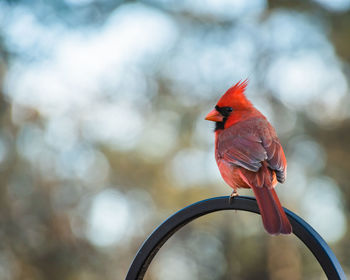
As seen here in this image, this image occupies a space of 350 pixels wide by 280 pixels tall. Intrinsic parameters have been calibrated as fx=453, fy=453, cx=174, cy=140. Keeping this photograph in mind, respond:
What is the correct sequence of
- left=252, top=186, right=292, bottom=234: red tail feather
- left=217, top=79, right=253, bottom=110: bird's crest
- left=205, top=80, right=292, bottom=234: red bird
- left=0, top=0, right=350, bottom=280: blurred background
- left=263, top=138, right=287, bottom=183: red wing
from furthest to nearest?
left=0, top=0, right=350, bottom=280: blurred background < left=217, top=79, right=253, bottom=110: bird's crest < left=263, top=138, right=287, bottom=183: red wing < left=205, top=80, right=292, bottom=234: red bird < left=252, top=186, right=292, bottom=234: red tail feather

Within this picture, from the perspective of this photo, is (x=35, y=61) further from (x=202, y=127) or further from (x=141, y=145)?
(x=202, y=127)

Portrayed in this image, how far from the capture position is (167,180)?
7418 mm

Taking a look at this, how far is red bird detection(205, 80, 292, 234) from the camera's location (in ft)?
4.69

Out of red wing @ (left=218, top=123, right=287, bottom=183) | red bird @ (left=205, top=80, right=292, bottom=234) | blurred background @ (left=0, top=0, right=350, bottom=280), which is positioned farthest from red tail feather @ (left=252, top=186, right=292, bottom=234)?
blurred background @ (left=0, top=0, right=350, bottom=280)

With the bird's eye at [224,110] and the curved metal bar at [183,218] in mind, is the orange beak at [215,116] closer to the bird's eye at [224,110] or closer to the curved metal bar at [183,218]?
the bird's eye at [224,110]

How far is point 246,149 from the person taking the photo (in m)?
1.65

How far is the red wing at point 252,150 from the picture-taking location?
1.55 meters

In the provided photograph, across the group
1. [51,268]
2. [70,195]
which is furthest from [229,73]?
[51,268]

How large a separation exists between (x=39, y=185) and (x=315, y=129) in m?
4.23

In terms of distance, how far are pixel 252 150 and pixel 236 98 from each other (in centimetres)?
33

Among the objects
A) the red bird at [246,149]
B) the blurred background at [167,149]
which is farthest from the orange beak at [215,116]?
the blurred background at [167,149]

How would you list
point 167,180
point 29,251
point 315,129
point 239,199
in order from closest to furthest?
point 239,199 < point 29,251 < point 315,129 < point 167,180

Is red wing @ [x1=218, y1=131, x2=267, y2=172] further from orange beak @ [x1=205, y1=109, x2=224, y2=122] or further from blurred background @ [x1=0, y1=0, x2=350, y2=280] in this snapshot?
blurred background @ [x1=0, y1=0, x2=350, y2=280]

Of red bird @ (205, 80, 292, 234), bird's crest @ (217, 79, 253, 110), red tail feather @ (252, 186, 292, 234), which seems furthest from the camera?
bird's crest @ (217, 79, 253, 110)
